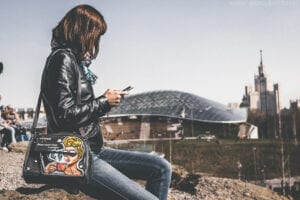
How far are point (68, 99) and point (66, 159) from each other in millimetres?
260

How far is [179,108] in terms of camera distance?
252ft

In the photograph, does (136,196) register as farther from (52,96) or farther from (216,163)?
(216,163)

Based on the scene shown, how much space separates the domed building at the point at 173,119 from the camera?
240ft

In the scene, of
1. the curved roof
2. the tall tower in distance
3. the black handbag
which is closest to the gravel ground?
the black handbag

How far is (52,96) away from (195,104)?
77035mm

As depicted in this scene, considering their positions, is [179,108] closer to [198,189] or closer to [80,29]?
[198,189]

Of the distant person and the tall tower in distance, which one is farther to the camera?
the tall tower in distance

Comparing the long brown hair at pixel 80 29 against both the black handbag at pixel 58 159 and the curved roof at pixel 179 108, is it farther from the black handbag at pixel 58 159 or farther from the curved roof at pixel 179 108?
the curved roof at pixel 179 108

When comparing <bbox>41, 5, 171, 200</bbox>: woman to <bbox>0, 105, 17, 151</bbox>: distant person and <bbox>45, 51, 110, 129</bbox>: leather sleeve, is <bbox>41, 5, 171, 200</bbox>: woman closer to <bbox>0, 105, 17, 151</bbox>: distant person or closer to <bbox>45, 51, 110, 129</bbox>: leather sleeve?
<bbox>45, 51, 110, 129</bbox>: leather sleeve

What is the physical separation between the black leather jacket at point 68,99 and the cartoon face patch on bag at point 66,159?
0.25 ft

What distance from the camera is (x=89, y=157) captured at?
1.75 metres

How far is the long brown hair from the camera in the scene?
6.20 feet

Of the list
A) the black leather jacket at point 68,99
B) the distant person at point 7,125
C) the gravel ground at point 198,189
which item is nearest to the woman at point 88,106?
the black leather jacket at point 68,99

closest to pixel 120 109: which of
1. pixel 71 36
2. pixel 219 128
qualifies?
pixel 219 128
